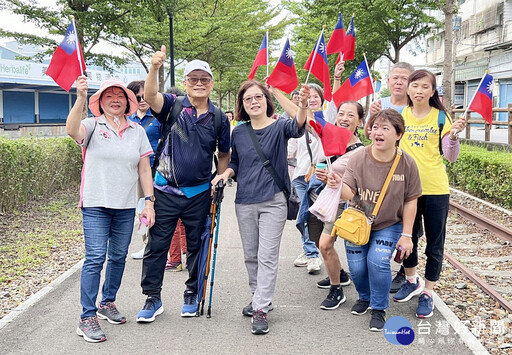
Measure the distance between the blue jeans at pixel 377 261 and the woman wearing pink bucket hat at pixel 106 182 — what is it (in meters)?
1.76

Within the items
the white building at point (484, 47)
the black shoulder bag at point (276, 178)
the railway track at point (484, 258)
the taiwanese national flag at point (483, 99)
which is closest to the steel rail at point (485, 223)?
the railway track at point (484, 258)

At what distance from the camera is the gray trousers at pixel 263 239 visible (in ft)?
14.2

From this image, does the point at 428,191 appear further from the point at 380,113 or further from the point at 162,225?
Result: the point at 162,225

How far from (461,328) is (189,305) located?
2301mm

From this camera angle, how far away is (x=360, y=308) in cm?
464

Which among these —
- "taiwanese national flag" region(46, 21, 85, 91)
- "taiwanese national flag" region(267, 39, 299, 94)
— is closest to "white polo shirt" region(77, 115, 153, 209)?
"taiwanese national flag" region(46, 21, 85, 91)

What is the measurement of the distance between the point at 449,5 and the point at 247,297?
1210 cm

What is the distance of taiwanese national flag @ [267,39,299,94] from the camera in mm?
4969

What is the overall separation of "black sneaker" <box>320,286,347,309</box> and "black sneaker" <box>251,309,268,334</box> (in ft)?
2.48

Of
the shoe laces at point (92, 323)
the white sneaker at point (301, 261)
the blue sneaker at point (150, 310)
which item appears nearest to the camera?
the shoe laces at point (92, 323)

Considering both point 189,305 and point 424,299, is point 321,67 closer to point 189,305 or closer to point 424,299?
point 424,299

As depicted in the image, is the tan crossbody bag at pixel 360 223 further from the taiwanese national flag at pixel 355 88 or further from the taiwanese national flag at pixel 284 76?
the taiwanese national flag at pixel 355 88

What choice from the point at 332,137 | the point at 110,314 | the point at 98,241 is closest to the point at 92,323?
the point at 110,314

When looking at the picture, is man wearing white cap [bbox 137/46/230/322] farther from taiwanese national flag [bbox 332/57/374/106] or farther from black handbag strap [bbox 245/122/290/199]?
taiwanese national flag [bbox 332/57/374/106]
